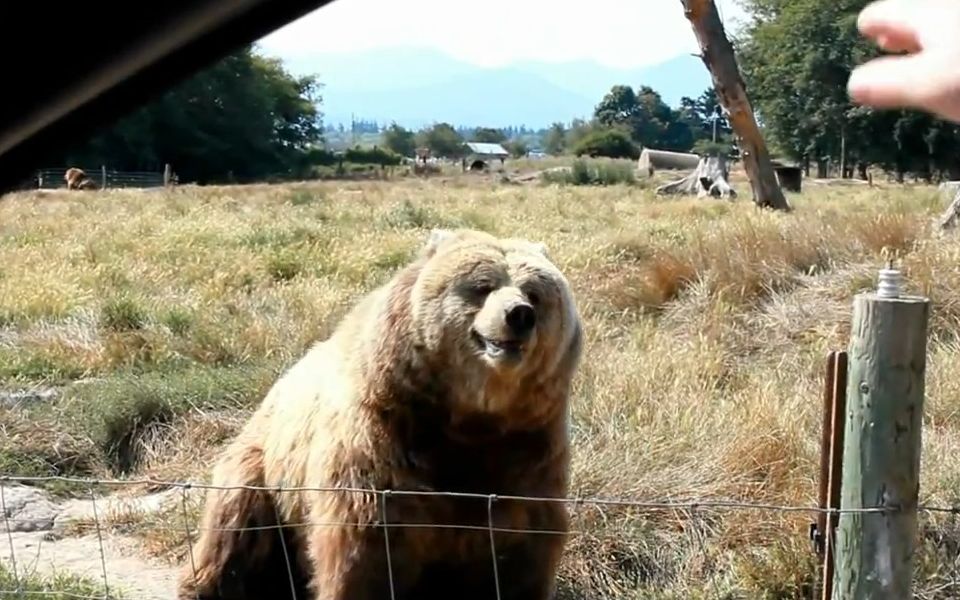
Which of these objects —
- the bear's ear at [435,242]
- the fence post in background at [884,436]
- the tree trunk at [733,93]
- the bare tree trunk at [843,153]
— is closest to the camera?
the fence post in background at [884,436]

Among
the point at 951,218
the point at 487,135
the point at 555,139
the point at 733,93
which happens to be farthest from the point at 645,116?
the point at 951,218

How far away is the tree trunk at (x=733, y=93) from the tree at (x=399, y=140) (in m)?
54.9

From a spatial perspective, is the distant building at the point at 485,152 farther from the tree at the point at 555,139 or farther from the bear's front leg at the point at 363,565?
the bear's front leg at the point at 363,565

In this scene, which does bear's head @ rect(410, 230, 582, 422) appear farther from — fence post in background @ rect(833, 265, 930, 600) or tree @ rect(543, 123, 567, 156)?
tree @ rect(543, 123, 567, 156)

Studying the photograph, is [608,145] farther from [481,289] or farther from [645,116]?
[481,289]

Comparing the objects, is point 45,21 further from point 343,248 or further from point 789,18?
point 789,18

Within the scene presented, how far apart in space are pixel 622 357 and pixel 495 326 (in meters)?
3.09

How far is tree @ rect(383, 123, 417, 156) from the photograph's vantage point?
240 ft

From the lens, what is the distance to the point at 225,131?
35.5m

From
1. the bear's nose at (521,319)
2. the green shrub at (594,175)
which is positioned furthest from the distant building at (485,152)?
the bear's nose at (521,319)

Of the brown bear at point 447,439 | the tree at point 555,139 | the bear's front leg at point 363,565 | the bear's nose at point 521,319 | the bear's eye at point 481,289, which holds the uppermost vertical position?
the tree at point 555,139

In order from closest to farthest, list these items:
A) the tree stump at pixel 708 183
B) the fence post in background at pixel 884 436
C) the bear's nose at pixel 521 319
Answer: the fence post in background at pixel 884 436, the bear's nose at pixel 521 319, the tree stump at pixel 708 183

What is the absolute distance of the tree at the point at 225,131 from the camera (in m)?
31.6

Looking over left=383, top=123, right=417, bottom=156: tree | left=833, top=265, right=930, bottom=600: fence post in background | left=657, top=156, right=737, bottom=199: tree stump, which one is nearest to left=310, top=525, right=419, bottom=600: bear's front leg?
left=833, top=265, right=930, bottom=600: fence post in background
